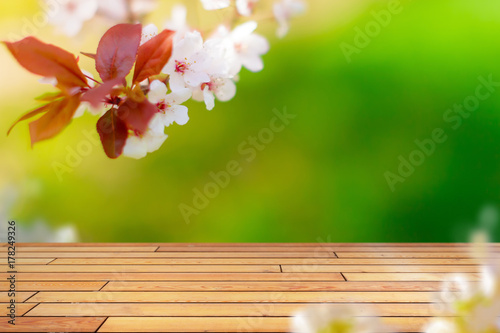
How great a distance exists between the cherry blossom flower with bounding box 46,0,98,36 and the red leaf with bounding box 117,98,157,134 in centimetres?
25

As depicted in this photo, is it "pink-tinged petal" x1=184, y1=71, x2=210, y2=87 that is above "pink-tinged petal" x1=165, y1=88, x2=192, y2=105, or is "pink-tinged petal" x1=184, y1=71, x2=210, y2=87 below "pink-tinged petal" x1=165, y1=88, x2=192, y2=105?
above

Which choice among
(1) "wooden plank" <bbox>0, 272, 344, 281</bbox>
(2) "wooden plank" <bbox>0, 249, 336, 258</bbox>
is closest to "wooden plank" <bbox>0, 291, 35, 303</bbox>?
(1) "wooden plank" <bbox>0, 272, 344, 281</bbox>

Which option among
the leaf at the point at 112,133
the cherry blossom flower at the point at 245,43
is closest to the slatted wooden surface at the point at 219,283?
the cherry blossom flower at the point at 245,43

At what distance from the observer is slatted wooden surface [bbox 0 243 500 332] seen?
1.15 meters

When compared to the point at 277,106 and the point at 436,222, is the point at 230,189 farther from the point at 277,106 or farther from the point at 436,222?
the point at 436,222

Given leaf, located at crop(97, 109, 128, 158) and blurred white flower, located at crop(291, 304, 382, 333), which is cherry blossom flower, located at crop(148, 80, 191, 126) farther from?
blurred white flower, located at crop(291, 304, 382, 333)

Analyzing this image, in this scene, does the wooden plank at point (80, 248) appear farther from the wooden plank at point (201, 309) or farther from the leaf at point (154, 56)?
the leaf at point (154, 56)

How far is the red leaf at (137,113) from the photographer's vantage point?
0.33 m

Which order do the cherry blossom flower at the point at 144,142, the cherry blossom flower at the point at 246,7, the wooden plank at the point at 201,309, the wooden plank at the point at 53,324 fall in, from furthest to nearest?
1. the wooden plank at the point at 201,309
2. the wooden plank at the point at 53,324
3. the cherry blossom flower at the point at 246,7
4. the cherry blossom flower at the point at 144,142

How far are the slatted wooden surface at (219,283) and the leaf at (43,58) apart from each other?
846 mm

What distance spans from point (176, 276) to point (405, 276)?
2.42 ft

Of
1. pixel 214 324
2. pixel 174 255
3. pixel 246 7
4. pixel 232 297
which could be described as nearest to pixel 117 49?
pixel 246 7

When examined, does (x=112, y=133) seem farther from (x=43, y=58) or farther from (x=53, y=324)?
(x=53, y=324)

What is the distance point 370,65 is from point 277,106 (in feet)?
1.33
